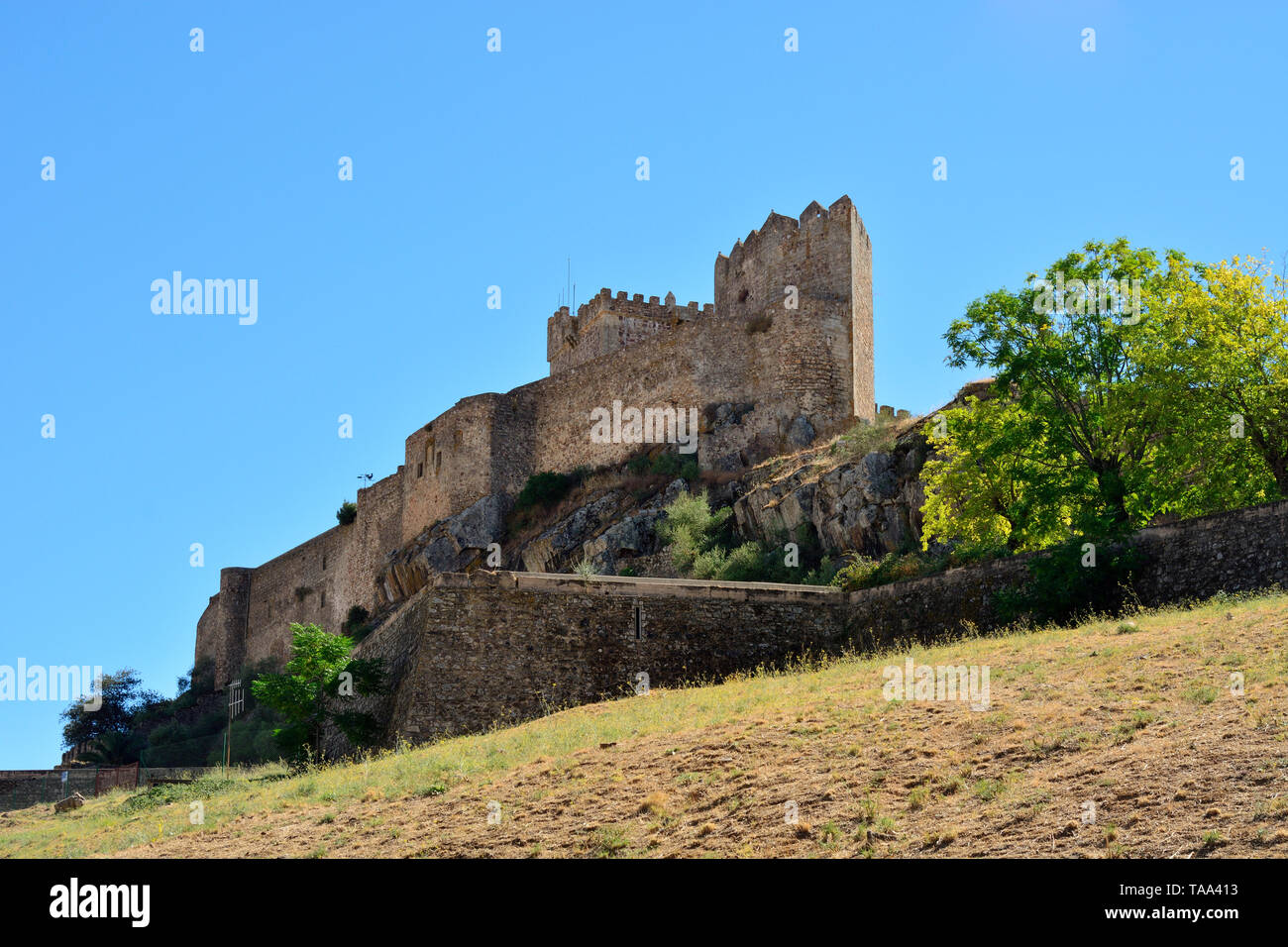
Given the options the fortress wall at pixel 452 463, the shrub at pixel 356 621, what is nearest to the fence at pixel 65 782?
the shrub at pixel 356 621

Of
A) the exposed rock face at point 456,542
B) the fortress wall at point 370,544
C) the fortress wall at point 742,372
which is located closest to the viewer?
the fortress wall at point 742,372

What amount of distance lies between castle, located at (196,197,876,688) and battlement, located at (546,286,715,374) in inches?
2.1

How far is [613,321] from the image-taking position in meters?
54.2

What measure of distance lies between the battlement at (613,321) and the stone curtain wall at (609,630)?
28679 mm

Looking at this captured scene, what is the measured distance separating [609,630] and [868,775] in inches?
478

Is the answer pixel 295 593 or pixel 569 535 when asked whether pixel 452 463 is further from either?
pixel 295 593

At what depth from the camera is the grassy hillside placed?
34.9ft

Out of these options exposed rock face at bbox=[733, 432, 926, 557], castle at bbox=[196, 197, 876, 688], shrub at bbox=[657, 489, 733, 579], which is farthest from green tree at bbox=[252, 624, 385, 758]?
castle at bbox=[196, 197, 876, 688]

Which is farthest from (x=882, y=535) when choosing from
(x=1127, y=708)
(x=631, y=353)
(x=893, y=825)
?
(x=893, y=825)

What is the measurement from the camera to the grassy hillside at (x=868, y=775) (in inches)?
418

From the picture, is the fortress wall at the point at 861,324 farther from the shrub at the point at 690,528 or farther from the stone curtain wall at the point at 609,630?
the stone curtain wall at the point at 609,630

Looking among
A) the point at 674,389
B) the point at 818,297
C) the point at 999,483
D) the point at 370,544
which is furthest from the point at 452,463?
the point at 999,483
